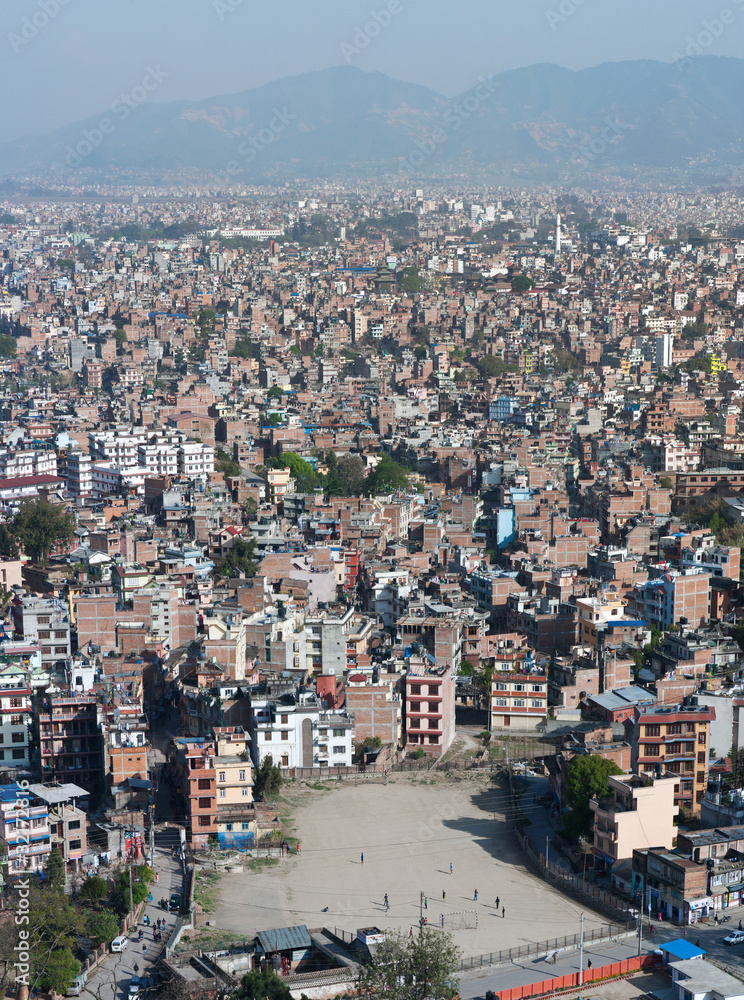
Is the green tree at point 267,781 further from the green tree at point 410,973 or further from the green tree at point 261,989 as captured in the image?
the green tree at point 261,989

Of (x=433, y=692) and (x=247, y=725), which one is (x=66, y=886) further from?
(x=433, y=692)

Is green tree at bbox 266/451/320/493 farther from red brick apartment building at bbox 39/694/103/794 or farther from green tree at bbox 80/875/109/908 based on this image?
green tree at bbox 80/875/109/908

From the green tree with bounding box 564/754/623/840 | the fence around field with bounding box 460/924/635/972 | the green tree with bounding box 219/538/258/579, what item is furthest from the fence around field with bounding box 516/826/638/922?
the green tree with bounding box 219/538/258/579

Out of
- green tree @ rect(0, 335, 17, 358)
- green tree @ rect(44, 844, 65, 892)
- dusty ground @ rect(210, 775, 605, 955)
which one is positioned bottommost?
dusty ground @ rect(210, 775, 605, 955)

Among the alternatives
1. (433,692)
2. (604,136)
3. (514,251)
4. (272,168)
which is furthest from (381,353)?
(272,168)

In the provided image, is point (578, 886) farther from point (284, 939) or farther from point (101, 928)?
point (101, 928)

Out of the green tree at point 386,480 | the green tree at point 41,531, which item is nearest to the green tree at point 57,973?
the green tree at point 41,531

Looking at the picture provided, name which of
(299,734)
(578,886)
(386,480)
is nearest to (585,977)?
(578,886)
